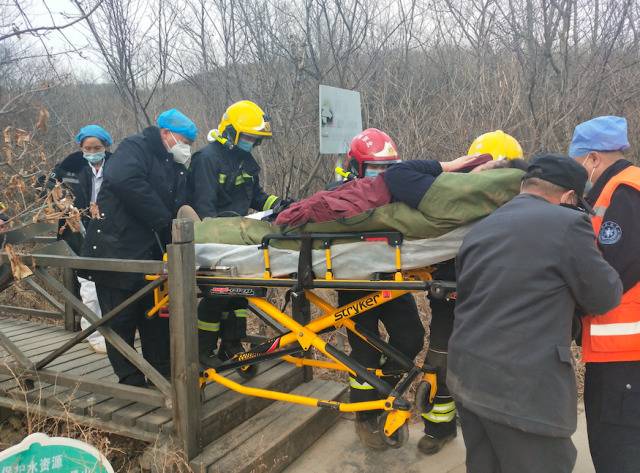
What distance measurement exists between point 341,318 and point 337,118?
2364 mm

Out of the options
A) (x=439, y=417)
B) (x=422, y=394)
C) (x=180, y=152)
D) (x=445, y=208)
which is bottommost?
(x=439, y=417)

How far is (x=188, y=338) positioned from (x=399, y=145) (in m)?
4.49

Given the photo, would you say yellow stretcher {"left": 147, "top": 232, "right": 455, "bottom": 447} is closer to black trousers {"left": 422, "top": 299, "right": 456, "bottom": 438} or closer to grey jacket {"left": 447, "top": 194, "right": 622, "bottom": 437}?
black trousers {"left": 422, "top": 299, "right": 456, "bottom": 438}

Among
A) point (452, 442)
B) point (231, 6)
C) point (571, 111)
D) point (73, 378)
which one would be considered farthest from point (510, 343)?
point (231, 6)

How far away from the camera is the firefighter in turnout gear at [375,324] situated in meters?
3.33

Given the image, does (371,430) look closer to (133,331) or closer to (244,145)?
(133,331)

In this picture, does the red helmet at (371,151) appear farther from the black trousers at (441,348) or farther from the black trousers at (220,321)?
the black trousers at (220,321)

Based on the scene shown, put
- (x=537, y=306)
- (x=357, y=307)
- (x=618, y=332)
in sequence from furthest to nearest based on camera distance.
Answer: (x=357, y=307) → (x=618, y=332) → (x=537, y=306)

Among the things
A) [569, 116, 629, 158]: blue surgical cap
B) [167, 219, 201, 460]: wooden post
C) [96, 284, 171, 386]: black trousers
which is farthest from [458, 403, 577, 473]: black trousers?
[96, 284, 171, 386]: black trousers

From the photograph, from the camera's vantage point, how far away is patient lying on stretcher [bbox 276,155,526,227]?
2.72 meters

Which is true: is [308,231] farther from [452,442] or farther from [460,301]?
[452,442]

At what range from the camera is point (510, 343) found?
200cm

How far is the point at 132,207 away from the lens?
3.60 meters

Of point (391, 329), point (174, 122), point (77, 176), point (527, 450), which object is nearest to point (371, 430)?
point (391, 329)
